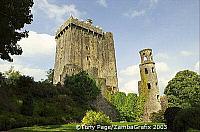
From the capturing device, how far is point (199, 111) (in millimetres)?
13758

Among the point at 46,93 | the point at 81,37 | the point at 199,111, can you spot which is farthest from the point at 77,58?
the point at 199,111

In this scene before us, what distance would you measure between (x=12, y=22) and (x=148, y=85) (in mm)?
29208

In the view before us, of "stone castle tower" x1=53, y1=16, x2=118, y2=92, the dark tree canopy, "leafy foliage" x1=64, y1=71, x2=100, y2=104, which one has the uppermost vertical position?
"stone castle tower" x1=53, y1=16, x2=118, y2=92

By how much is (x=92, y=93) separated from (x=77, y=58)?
17997 millimetres

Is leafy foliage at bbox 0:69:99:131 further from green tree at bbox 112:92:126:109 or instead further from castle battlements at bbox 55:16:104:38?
castle battlements at bbox 55:16:104:38

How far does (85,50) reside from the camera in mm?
53469

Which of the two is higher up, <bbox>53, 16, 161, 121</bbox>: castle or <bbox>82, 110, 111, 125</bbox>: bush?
<bbox>53, 16, 161, 121</bbox>: castle

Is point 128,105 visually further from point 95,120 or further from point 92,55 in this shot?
point 95,120

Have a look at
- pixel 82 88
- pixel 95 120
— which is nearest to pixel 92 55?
pixel 82 88

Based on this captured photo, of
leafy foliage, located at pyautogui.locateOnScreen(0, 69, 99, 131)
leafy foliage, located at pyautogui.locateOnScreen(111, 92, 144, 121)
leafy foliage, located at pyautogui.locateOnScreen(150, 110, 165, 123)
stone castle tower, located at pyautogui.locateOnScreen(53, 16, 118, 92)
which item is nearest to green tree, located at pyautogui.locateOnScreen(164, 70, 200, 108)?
leafy foliage, located at pyautogui.locateOnScreen(150, 110, 165, 123)

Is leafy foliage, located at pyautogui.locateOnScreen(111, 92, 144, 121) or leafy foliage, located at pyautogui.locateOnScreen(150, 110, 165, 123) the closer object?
leafy foliage, located at pyautogui.locateOnScreen(150, 110, 165, 123)

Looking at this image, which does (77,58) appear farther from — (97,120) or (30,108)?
(97,120)

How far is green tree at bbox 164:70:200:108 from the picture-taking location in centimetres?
4156

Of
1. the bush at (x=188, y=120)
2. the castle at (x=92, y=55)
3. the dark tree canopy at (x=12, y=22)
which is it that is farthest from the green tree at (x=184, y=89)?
the dark tree canopy at (x=12, y=22)
